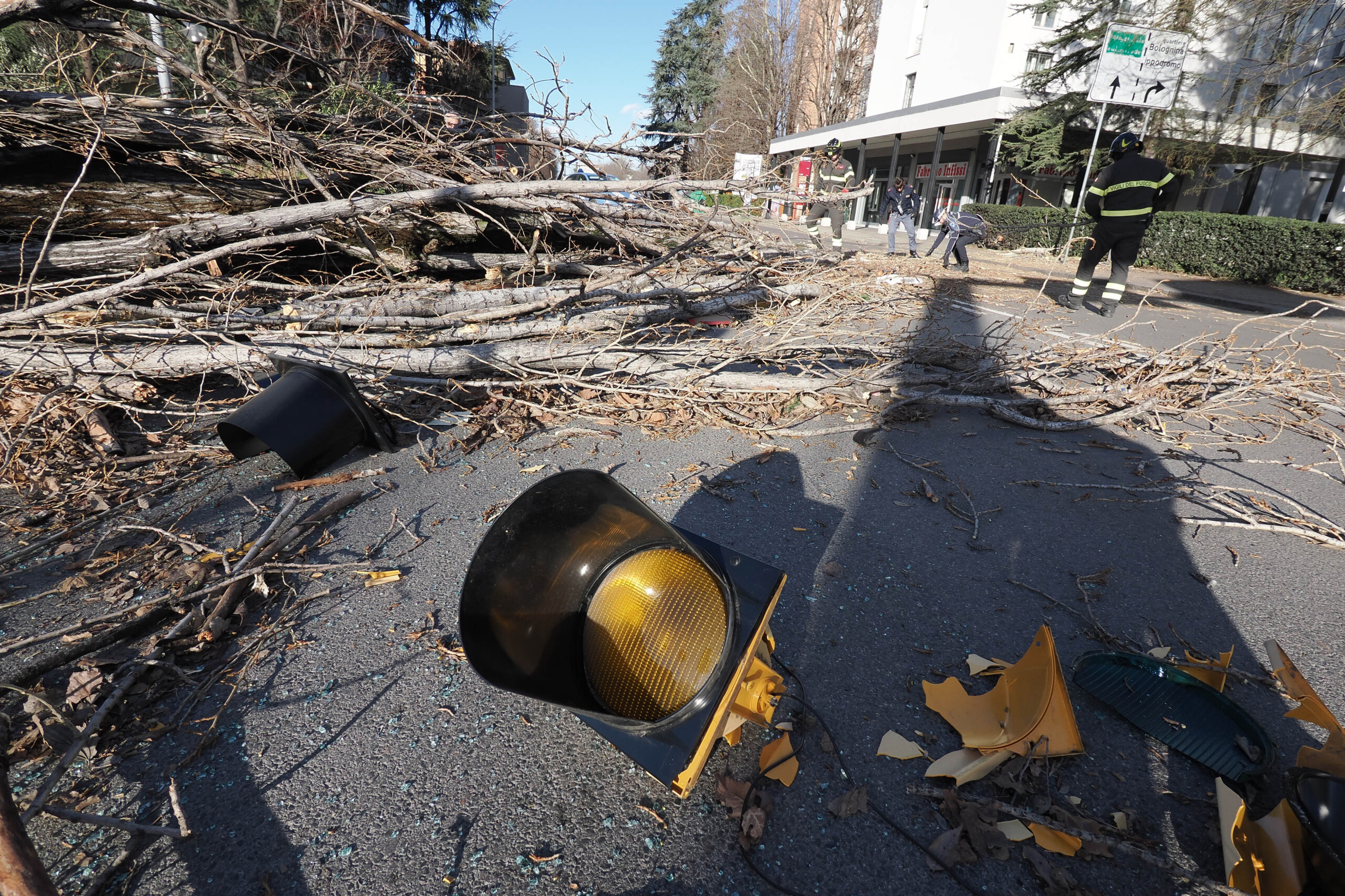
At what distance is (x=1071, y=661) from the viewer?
212 centimetres

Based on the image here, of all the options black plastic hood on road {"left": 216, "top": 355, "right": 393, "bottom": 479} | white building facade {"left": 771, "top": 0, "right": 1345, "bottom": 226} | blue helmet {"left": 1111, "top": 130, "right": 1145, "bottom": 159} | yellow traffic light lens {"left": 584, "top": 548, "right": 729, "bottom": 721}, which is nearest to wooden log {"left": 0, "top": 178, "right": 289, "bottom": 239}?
black plastic hood on road {"left": 216, "top": 355, "right": 393, "bottom": 479}

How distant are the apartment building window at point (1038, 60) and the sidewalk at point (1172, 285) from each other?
9166 millimetres

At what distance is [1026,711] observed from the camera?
5.64ft

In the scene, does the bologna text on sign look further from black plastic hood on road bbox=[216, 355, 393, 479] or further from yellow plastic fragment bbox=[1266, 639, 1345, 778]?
black plastic hood on road bbox=[216, 355, 393, 479]

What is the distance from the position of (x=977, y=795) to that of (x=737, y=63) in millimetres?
46081

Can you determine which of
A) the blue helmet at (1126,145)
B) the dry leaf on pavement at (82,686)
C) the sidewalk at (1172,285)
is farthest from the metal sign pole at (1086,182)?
the dry leaf on pavement at (82,686)

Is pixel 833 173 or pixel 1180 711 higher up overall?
pixel 833 173

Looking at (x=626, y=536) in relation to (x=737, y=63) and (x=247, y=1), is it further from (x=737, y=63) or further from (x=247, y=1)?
(x=737, y=63)

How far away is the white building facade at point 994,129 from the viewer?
19766 mm

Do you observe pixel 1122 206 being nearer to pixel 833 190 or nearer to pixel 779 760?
pixel 833 190

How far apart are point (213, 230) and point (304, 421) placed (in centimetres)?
208

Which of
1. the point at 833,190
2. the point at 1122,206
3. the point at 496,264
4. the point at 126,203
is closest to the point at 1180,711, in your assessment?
the point at 496,264

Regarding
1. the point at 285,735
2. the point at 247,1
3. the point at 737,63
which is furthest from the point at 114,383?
the point at 737,63

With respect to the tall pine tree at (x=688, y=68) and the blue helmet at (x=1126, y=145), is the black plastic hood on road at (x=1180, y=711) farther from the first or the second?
the tall pine tree at (x=688, y=68)
